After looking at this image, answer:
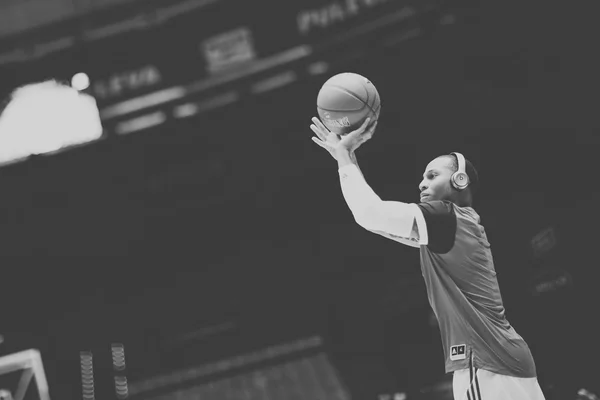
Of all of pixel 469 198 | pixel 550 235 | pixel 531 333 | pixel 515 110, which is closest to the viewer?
pixel 469 198

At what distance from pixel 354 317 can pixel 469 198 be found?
235 inches

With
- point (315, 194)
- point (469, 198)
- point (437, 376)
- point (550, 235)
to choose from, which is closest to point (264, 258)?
point (315, 194)

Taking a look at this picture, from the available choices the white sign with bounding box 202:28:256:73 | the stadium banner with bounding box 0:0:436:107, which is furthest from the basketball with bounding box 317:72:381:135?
the white sign with bounding box 202:28:256:73

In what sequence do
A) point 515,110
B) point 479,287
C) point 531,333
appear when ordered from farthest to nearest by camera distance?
1. point 515,110
2. point 531,333
3. point 479,287

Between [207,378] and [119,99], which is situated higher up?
[119,99]

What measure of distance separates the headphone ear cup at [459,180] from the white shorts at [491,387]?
0.88 m

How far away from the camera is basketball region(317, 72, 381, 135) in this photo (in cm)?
444

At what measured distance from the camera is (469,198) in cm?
417

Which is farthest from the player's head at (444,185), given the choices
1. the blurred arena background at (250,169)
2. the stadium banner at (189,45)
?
the stadium banner at (189,45)

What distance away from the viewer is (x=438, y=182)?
4.11 meters

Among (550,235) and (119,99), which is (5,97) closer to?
(119,99)

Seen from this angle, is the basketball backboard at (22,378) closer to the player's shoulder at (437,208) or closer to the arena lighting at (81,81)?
the arena lighting at (81,81)

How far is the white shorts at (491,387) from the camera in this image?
12.2 feet

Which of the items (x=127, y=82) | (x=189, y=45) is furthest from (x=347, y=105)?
(x=127, y=82)
